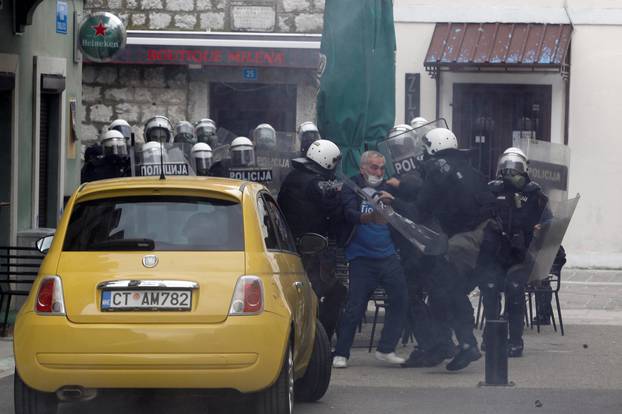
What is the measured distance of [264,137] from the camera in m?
15.7

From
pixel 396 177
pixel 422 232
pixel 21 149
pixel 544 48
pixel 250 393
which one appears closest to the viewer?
pixel 250 393

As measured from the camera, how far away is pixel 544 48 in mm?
21781

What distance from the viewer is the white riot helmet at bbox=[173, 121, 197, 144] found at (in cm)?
1708

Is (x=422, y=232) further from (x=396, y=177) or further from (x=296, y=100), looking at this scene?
(x=296, y=100)

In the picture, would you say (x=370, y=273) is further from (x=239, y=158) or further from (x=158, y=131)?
(x=158, y=131)

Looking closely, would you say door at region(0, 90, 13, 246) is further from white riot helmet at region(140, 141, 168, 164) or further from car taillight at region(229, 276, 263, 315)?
car taillight at region(229, 276, 263, 315)

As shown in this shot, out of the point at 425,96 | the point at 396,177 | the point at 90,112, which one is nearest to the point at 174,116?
the point at 90,112

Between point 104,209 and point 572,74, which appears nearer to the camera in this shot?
point 104,209

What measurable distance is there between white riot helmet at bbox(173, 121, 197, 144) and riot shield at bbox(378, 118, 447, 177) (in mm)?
4340

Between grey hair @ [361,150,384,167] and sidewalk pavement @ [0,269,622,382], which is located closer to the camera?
grey hair @ [361,150,384,167]

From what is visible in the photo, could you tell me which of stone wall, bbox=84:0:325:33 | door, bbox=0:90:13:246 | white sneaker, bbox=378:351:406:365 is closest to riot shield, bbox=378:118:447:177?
white sneaker, bbox=378:351:406:365

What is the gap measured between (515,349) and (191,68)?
11.5 meters

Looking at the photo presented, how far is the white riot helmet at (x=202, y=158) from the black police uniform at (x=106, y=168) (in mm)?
673

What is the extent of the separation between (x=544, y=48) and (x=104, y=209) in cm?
1450
